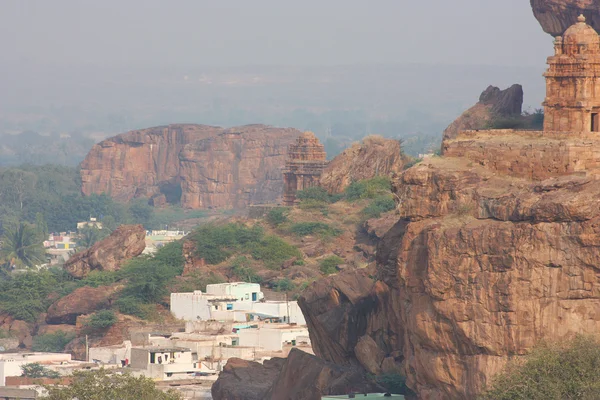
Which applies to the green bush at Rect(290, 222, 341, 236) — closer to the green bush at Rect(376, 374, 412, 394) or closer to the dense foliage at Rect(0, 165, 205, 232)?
the green bush at Rect(376, 374, 412, 394)

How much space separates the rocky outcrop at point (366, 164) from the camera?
321 feet

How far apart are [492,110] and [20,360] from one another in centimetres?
2089

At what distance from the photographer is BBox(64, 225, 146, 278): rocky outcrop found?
9469 cm

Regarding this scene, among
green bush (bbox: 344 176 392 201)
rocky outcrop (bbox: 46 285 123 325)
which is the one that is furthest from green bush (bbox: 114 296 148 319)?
green bush (bbox: 344 176 392 201)

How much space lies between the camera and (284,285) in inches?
3310

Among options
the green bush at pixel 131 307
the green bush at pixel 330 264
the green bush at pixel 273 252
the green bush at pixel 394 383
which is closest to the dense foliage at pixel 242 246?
the green bush at pixel 273 252

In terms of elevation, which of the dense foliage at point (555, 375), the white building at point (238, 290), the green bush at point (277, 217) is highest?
the green bush at point (277, 217)

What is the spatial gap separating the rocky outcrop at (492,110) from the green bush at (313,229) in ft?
34.3

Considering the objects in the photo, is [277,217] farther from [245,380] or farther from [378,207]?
[245,380]

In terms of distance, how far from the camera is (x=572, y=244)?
42438 millimetres

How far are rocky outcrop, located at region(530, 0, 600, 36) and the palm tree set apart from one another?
5392 cm

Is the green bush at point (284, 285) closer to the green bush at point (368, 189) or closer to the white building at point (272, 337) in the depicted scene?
the green bush at point (368, 189)

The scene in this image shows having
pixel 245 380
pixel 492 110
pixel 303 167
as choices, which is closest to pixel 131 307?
pixel 492 110

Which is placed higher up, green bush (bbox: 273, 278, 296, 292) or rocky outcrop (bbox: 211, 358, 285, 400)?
green bush (bbox: 273, 278, 296, 292)
